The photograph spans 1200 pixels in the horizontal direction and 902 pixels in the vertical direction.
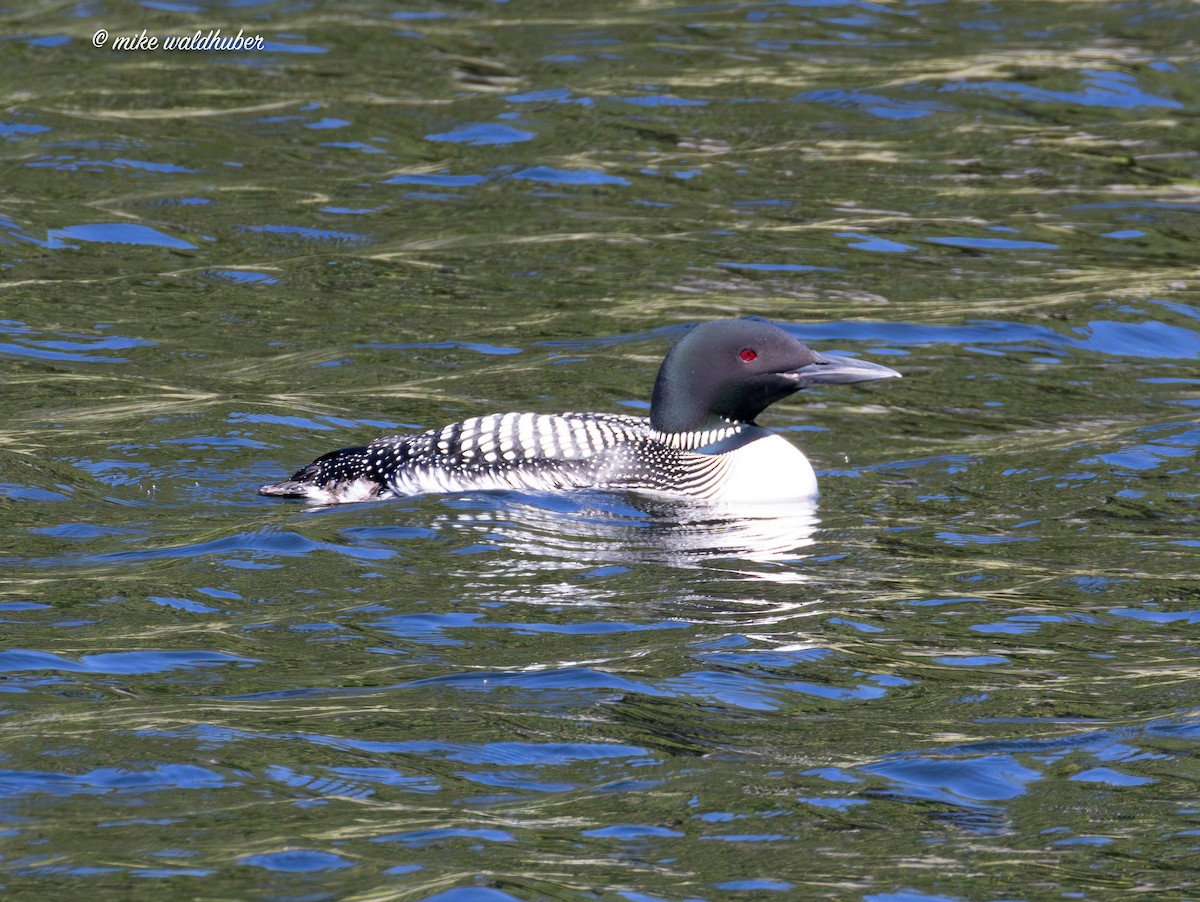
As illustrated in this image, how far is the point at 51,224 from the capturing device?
11195 millimetres

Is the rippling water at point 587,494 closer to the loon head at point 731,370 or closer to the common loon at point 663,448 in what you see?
the common loon at point 663,448

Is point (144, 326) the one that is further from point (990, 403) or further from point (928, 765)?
point (928, 765)

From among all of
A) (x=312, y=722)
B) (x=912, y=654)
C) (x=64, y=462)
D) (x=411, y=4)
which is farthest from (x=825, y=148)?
(x=312, y=722)

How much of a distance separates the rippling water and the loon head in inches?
18.6

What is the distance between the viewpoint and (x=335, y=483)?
7.54 meters

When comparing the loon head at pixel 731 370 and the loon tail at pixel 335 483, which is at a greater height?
the loon head at pixel 731 370

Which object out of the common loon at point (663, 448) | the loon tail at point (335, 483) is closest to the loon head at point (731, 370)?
the common loon at point (663, 448)

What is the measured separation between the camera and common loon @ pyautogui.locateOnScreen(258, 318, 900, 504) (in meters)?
7.54

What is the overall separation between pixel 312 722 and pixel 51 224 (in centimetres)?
687

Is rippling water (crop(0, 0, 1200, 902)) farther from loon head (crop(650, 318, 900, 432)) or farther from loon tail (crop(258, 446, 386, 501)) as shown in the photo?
loon head (crop(650, 318, 900, 432))

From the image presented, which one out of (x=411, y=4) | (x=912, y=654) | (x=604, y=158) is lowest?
(x=912, y=654)

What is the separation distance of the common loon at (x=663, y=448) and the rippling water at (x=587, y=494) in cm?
19

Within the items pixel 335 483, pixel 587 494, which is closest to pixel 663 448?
pixel 587 494

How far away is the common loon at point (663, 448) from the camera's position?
24.7 feet
